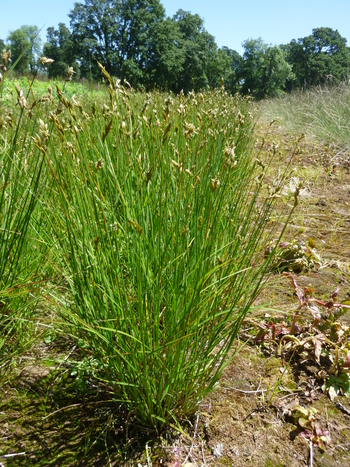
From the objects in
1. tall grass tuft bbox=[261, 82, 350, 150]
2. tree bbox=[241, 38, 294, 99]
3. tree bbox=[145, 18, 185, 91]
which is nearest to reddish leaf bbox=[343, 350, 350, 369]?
tall grass tuft bbox=[261, 82, 350, 150]

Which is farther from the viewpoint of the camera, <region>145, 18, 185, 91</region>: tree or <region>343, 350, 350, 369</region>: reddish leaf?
<region>145, 18, 185, 91</region>: tree

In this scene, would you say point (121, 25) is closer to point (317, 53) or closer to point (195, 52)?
point (195, 52)

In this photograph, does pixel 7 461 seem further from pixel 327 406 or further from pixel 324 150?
pixel 324 150

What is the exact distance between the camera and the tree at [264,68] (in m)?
40.6

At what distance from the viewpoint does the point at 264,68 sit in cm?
4100

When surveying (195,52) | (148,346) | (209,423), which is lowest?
(209,423)

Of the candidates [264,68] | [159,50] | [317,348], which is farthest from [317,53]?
[317,348]

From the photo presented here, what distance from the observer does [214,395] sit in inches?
47.4

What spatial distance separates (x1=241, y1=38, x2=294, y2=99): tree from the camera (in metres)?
40.6

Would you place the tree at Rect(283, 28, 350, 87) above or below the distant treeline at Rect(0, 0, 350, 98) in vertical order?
above

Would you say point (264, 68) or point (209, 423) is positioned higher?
point (264, 68)

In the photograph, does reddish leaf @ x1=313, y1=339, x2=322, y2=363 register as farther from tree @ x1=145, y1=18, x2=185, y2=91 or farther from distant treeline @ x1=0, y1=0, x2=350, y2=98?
tree @ x1=145, y1=18, x2=185, y2=91

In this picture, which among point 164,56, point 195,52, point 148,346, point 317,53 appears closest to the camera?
point 148,346

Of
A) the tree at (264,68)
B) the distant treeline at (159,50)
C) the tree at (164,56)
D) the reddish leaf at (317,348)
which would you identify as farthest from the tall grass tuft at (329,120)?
the tree at (264,68)
